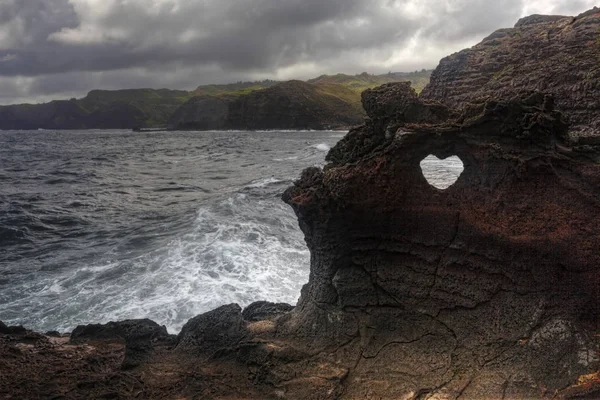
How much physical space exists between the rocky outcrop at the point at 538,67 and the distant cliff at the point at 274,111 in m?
49.6

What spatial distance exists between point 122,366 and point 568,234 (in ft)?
15.8

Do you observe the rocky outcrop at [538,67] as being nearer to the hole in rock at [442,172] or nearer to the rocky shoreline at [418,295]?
the hole in rock at [442,172]

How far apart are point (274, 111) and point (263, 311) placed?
332 feet

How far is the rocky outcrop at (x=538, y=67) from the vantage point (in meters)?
22.6

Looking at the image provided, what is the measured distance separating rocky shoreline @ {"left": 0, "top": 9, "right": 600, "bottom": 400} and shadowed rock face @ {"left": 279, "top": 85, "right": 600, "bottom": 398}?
0.01 meters

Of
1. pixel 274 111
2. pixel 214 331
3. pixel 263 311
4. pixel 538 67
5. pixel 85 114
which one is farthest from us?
pixel 85 114

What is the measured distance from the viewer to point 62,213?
16.8 meters

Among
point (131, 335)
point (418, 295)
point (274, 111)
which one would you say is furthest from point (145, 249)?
point (274, 111)

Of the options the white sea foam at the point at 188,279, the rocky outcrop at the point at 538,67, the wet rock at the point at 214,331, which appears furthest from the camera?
the rocky outcrop at the point at 538,67

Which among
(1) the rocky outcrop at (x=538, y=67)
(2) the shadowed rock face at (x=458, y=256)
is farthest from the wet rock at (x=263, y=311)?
(1) the rocky outcrop at (x=538, y=67)

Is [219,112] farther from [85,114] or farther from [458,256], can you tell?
[458,256]

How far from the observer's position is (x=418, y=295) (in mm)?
5117

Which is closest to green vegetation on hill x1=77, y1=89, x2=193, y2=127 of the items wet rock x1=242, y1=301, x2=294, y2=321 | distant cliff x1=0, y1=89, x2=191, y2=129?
distant cliff x1=0, y1=89, x2=191, y2=129

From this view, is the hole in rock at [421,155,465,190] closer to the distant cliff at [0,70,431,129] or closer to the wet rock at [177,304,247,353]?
the wet rock at [177,304,247,353]
